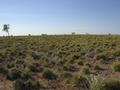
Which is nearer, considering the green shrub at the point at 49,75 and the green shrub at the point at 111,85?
the green shrub at the point at 111,85

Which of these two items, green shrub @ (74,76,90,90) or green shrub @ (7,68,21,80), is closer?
green shrub @ (74,76,90,90)

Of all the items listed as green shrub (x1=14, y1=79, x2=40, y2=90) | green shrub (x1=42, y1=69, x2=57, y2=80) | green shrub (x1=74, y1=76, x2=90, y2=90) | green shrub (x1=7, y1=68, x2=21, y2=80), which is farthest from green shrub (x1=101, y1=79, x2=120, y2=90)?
green shrub (x1=7, y1=68, x2=21, y2=80)

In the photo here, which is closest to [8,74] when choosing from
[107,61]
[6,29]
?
[107,61]

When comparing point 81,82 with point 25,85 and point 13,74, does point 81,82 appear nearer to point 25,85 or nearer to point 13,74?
point 25,85

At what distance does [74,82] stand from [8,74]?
4.28 metres

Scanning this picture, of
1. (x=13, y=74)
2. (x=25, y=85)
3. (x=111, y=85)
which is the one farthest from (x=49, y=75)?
(x=111, y=85)

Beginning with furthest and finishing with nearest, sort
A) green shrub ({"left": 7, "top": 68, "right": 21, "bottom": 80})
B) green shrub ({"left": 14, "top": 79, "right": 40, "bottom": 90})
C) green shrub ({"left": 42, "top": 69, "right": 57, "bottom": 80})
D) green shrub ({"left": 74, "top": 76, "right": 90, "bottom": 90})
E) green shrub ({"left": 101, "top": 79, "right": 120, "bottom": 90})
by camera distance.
→ 1. green shrub ({"left": 42, "top": 69, "right": 57, "bottom": 80})
2. green shrub ({"left": 7, "top": 68, "right": 21, "bottom": 80})
3. green shrub ({"left": 74, "top": 76, "right": 90, "bottom": 90})
4. green shrub ({"left": 14, "top": 79, "right": 40, "bottom": 90})
5. green shrub ({"left": 101, "top": 79, "right": 120, "bottom": 90})

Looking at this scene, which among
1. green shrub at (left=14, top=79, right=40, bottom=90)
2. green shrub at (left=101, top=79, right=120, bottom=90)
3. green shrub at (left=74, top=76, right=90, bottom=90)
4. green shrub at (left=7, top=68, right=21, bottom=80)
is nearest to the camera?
green shrub at (left=101, top=79, right=120, bottom=90)

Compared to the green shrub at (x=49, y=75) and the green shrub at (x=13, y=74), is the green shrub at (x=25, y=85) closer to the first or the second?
the green shrub at (x=49, y=75)

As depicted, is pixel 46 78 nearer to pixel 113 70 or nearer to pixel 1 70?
pixel 1 70

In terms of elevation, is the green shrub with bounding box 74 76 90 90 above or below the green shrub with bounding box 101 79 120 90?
below

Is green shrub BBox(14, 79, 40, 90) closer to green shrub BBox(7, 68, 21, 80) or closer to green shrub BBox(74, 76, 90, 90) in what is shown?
green shrub BBox(74, 76, 90, 90)

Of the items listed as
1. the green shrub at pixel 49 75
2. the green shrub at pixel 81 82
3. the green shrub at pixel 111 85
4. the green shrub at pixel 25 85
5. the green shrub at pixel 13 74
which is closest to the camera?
the green shrub at pixel 111 85

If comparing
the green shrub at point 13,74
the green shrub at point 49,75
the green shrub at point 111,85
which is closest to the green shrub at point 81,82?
the green shrub at point 111,85
